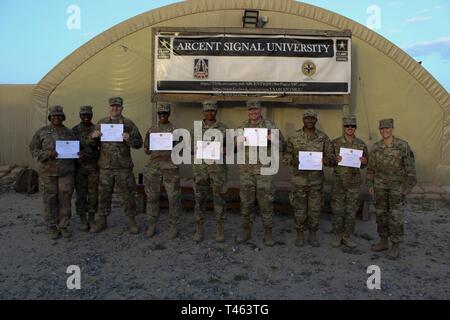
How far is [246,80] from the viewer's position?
26.9ft

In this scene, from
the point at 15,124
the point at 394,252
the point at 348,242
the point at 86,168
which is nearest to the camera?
the point at 394,252

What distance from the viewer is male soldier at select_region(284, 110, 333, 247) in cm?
539

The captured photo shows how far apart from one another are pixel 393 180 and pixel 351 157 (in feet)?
2.11

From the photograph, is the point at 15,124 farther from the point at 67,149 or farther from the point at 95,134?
the point at 95,134

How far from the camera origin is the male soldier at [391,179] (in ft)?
16.5

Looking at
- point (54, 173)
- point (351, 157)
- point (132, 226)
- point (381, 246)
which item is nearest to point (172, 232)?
point (132, 226)

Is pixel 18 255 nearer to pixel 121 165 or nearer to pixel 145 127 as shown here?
pixel 121 165

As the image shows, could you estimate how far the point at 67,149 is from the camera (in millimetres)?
5691

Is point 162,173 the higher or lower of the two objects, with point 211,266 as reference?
higher

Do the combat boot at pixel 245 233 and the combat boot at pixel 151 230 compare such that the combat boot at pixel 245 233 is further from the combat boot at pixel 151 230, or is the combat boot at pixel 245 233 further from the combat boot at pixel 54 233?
the combat boot at pixel 54 233

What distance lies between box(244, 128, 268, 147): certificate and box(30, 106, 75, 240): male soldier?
9.37 ft

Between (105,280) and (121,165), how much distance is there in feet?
6.51

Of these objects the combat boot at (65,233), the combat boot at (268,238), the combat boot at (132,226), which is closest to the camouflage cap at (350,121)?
the combat boot at (268,238)
